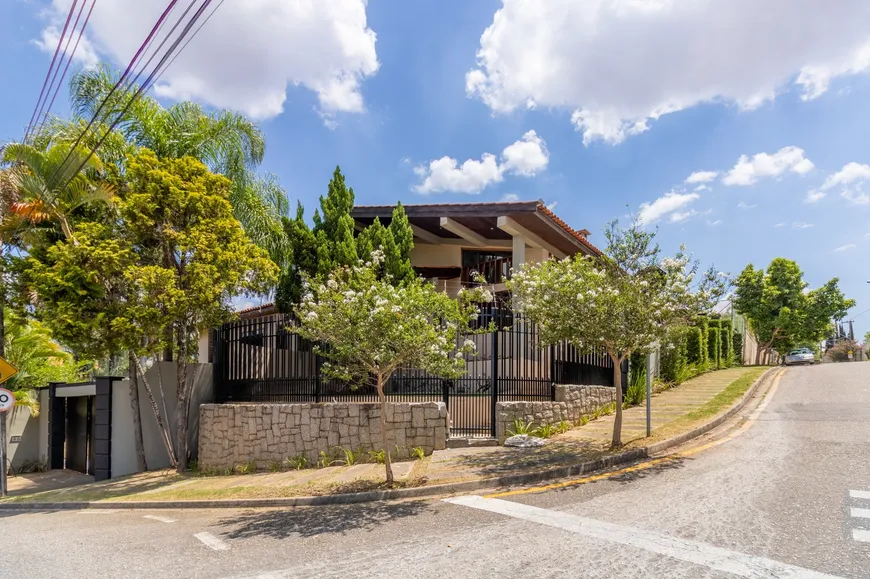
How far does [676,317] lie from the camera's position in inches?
352

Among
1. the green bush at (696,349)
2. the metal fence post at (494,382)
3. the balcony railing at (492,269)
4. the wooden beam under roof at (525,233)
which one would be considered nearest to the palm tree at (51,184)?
the metal fence post at (494,382)

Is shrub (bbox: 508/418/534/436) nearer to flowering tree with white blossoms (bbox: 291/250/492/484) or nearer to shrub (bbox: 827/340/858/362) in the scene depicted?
flowering tree with white blossoms (bbox: 291/250/492/484)

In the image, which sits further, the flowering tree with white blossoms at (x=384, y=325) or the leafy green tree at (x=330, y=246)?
the leafy green tree at (x=330, y=246)

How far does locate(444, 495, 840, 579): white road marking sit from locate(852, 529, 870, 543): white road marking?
41.1 inches

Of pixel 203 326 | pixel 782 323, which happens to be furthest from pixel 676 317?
pixel 782 323

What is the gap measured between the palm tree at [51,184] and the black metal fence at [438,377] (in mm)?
3824

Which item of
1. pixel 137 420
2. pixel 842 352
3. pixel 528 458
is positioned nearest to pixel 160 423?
pixel 137 420

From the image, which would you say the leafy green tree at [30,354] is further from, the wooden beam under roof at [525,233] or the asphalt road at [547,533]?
the wooden beam under roof at [525,233]

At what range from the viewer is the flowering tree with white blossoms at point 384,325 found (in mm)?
7414

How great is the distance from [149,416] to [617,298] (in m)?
10.5

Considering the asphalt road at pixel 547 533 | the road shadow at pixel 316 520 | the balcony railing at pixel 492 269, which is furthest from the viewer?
the balcony railing at pixel 492 269

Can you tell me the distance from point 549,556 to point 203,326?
29.3 feet

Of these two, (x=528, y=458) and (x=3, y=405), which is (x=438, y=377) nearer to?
(x=528, y=458)

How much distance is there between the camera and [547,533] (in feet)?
17.8
